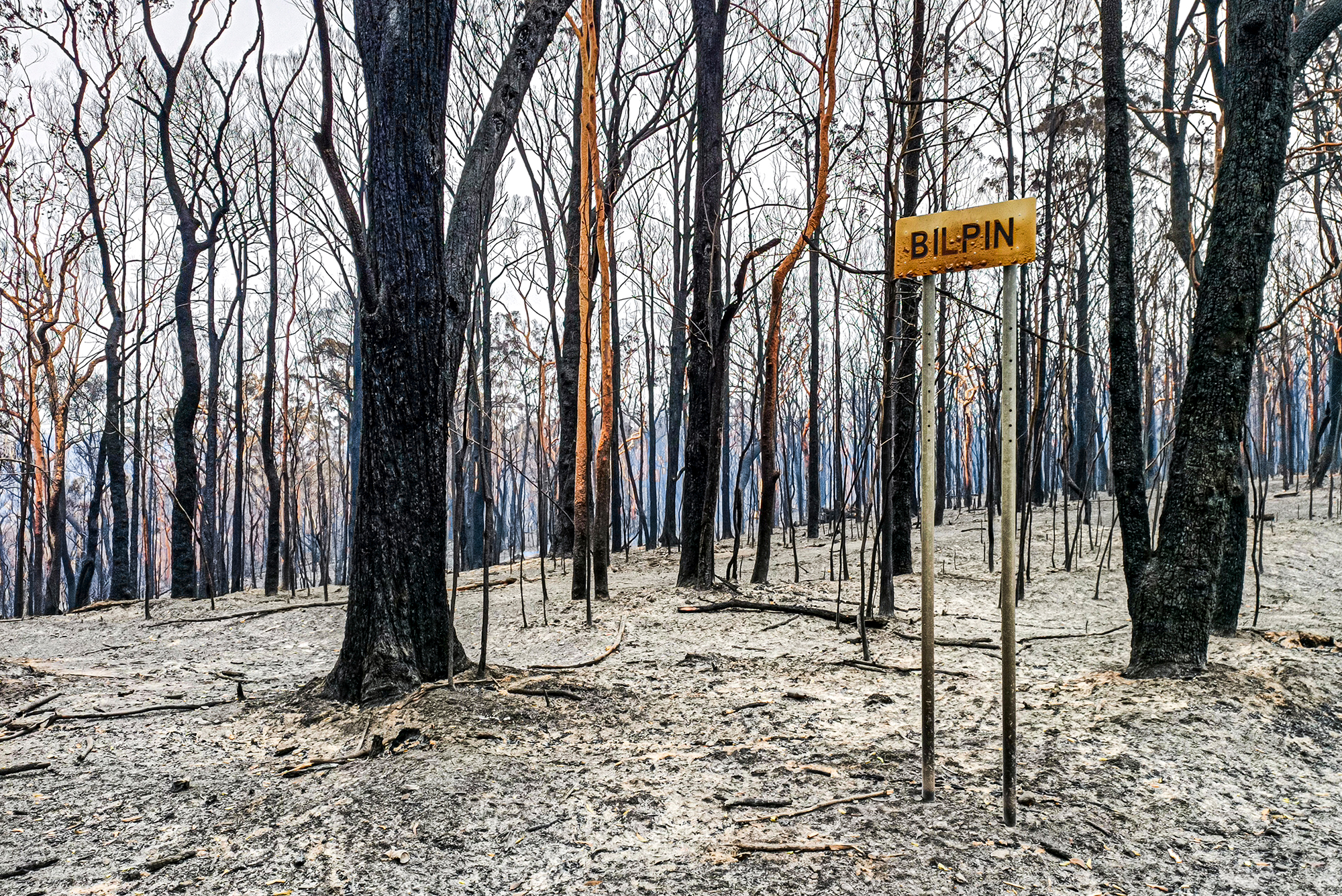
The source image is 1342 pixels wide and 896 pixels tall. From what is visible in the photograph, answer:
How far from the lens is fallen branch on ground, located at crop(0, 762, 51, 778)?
10.3ft

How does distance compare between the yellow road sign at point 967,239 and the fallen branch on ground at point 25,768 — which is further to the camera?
the fallen branch on ground at point 25,768

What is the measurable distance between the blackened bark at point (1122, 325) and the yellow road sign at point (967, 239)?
2.74 metres

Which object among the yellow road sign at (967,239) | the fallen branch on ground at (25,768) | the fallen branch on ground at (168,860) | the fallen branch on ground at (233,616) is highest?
the yellow road sign at (967,239)

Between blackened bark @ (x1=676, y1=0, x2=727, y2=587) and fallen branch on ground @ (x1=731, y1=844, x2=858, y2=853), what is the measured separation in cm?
479

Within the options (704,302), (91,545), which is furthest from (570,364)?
(91,545)

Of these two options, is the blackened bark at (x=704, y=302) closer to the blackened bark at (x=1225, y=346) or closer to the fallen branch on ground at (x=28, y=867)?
the blackened bark at (x=1225, y=346)

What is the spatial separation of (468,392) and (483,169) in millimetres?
1561

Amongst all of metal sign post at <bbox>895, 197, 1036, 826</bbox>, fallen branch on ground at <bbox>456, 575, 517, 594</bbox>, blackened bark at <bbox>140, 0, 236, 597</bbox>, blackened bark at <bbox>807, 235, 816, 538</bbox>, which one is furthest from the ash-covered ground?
blackened bark at <bbox>807, 235, 816, 538</bbox>

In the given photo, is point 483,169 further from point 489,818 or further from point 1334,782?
point 1334,782

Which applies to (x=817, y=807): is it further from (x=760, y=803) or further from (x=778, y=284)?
(x=778, y=284)

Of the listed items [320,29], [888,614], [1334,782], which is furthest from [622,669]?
[320,29]

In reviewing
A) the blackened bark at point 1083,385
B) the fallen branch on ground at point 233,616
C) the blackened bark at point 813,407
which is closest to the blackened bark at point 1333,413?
the blackened bark at point 1083,385

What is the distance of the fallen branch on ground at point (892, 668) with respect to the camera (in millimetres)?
4402

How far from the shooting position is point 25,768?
3.17 m
